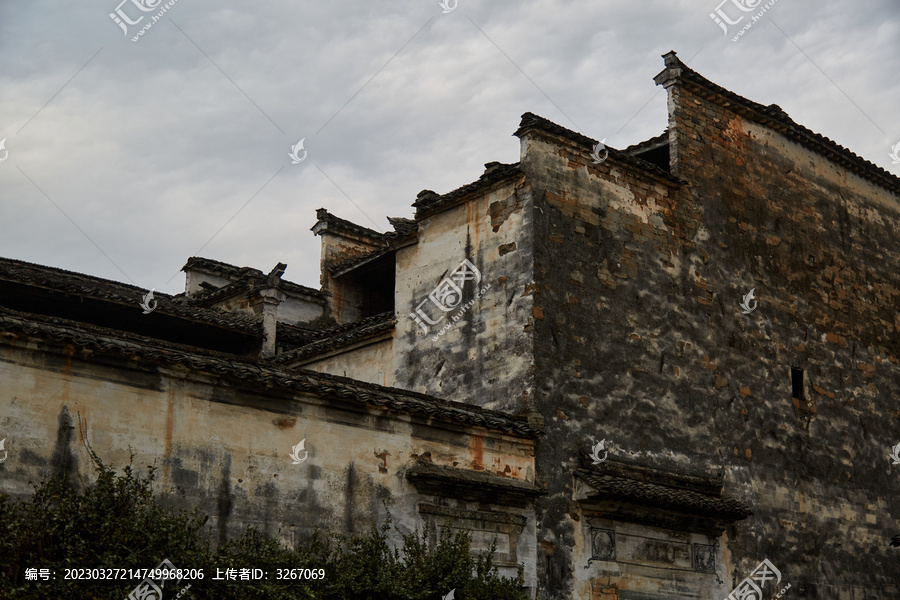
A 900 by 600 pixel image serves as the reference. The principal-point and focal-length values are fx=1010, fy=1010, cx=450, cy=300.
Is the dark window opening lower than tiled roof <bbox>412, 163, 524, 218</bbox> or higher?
lower

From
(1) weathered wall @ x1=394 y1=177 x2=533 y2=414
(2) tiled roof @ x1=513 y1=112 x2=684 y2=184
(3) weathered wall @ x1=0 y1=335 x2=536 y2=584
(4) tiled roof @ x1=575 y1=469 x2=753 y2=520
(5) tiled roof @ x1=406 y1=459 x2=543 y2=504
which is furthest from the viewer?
(2) tiled roof @ x1=513 y1=112 x2=684 y2=184

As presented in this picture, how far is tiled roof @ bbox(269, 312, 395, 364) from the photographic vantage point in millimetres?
15844

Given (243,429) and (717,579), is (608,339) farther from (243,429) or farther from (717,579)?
(243,429)

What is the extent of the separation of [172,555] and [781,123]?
1294 centimetres

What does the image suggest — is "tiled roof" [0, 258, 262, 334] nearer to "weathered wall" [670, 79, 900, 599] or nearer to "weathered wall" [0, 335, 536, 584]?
"weathered wall" [0, 335, 536, 584]

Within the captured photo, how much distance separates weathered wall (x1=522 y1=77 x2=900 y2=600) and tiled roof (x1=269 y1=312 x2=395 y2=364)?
10.9 feet

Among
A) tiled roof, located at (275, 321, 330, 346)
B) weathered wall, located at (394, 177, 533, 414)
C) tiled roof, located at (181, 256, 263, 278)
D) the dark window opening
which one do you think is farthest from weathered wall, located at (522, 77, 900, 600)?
tiled roof, located at (181, 256, 263, 278)

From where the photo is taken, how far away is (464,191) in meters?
14.7

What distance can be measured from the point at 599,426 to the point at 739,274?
4185 mm

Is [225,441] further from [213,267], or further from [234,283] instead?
[213,267]

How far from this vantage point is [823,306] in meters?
17.2

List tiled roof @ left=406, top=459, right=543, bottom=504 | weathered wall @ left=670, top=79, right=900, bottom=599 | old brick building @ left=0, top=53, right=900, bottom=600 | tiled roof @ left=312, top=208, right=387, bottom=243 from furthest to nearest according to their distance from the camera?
1. tiled roof @ left=312, top=208, right=387, bottom=243
2. weathered wall @ left=670, top=79, right=900, bottom=599
3. tiled roof @ left=406, top=459, right=543, bottom=504
4. old brick building @ left=0, top=53, right=900, bottom=600

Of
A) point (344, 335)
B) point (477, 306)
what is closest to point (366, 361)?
point (344, 335)

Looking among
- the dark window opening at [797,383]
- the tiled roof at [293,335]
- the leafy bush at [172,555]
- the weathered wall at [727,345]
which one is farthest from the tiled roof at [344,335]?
the dark window opening at [797,383]
